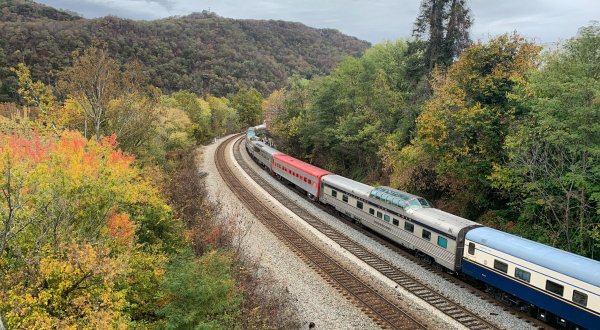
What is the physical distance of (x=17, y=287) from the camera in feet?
33.5

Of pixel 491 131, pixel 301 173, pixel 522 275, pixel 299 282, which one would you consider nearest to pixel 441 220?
pixel 522 275

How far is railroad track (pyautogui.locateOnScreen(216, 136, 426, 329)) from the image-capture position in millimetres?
15233

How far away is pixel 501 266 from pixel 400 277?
4.55 m

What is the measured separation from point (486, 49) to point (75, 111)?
27.0m

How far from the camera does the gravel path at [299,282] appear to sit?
50.1 ft

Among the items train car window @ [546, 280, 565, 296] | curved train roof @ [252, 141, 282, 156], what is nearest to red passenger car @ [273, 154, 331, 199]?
curved train roof @ [252, 141, 282, 156]

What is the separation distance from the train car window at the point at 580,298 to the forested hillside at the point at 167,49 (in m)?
76.0

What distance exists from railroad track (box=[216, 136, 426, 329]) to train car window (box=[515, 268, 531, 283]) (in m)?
4.40

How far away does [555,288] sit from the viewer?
46.9 ft

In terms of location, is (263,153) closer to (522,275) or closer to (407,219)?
(407,219)

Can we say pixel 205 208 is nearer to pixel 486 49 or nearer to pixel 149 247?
pixel 149 247

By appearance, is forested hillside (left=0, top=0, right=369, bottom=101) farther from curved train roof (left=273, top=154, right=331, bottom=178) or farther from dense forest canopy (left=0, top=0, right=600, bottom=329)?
dense forest canopy (left=0, top=0, right=600, bottom=329)

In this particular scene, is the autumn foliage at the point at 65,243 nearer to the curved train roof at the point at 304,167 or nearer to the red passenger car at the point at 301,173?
the red passenger car at the point at 301,173

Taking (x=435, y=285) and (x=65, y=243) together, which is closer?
(x=65, y=243)
